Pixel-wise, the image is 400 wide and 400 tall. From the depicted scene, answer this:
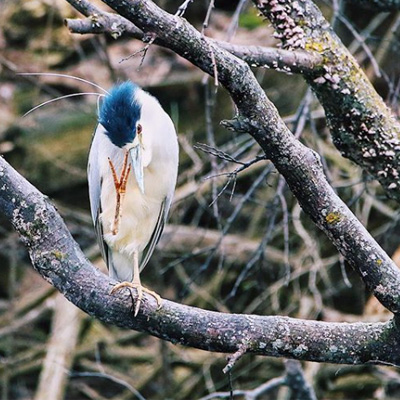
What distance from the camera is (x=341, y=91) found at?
2.08 metres

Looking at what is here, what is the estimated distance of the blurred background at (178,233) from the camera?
3.70 meters

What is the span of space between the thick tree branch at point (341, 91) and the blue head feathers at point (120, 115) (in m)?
0.68

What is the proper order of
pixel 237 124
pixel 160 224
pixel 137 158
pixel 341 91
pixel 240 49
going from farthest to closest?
pixel 160 224 < pixel 137 158 < pixel 341 91 < pixel 240 49 < pixel 237 124

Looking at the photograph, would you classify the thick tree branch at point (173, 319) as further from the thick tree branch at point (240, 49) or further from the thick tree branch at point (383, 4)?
the thick tree branch at point (383, 4)

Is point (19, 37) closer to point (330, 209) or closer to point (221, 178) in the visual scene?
point (221, 178)

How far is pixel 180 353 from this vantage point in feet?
12.8

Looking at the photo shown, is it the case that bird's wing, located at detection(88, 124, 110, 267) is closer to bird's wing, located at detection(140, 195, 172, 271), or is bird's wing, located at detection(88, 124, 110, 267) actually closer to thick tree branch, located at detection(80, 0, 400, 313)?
bird's wing, located at detection(140, 195, 172, 271)

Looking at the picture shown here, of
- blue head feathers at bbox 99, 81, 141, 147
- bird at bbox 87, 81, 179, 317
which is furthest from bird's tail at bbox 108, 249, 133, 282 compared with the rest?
blue head feathers at bbox 99, 81, 141, 147

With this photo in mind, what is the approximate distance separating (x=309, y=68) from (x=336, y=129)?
0.22 metres

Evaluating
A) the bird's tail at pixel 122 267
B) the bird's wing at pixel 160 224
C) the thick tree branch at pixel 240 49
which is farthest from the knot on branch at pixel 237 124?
the bird's tail at pixel 122 267

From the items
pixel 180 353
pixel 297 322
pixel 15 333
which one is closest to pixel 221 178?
pixel 180 353

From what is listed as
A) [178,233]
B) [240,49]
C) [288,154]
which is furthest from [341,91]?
[178,233]

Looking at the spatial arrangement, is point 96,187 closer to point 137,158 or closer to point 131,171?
point 131,171

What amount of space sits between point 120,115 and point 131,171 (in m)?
0.21
